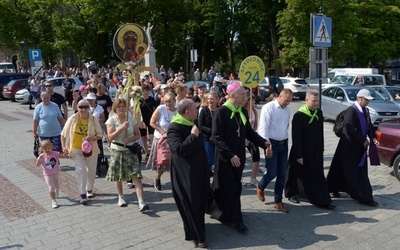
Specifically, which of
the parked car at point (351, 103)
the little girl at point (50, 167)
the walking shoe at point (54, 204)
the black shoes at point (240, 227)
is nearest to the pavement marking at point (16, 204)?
the walking shoe at point (54, 204)

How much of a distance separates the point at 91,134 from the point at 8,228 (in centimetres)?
184

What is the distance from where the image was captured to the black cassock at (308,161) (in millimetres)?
6184

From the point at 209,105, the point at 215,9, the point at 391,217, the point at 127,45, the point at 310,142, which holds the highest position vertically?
the point at 215,9

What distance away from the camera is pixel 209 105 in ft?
24.4

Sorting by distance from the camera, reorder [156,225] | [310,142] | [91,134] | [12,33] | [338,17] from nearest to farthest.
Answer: [156,225], [310,142], [91,134], [338,17], [12,33]

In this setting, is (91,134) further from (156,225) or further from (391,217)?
(391,217)

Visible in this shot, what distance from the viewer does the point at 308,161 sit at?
6.30m

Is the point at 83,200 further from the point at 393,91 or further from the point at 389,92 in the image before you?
the point at 393,91

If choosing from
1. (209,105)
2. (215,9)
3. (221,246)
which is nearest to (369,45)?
(215,9)

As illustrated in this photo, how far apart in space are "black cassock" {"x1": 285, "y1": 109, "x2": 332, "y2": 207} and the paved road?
0.75 ft

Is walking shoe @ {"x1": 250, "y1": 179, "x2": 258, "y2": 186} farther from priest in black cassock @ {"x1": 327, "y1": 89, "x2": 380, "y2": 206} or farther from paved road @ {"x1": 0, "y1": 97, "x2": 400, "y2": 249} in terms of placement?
priest in black cassock @ {"x1": 327, "y1": 89, "x2": 380, "y2": 206}

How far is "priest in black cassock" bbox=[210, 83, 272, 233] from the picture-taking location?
5438 mm

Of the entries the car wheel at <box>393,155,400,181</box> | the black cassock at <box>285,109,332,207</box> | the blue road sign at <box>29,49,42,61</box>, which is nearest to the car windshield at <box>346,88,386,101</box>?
the car wheel at <box>393,155,400,181</box>

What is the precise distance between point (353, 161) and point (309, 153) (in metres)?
0.85
